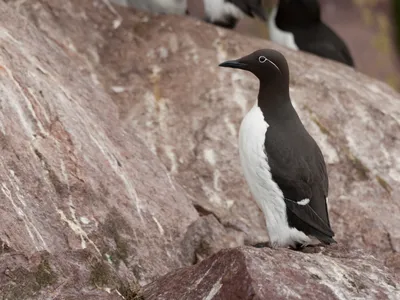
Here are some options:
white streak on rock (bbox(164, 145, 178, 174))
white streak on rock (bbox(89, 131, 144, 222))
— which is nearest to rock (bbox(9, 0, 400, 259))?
white streak on rock (bbox(164, 145, 178, 174))

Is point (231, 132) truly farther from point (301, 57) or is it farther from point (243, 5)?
point (243, 5)

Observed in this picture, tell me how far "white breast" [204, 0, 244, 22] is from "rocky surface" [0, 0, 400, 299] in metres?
1.17

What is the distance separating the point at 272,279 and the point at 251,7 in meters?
5.59

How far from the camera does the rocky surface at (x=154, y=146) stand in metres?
5.08

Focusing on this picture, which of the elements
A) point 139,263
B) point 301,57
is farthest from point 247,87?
point 139,263

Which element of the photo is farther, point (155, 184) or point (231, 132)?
point (231, 132)

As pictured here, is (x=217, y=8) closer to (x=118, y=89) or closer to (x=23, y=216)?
(x=118, y=89)

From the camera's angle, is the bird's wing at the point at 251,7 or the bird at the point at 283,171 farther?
the bird's wing at the point at 251,7

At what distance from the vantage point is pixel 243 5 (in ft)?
30.7

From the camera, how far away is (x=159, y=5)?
8.70m

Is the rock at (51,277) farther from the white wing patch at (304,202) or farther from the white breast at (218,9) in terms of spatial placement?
the white breast at (218,9)

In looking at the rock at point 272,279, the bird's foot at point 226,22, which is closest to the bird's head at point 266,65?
the rock at point 272,279

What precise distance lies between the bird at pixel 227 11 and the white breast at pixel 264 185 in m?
3.68

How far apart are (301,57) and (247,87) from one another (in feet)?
2.89
